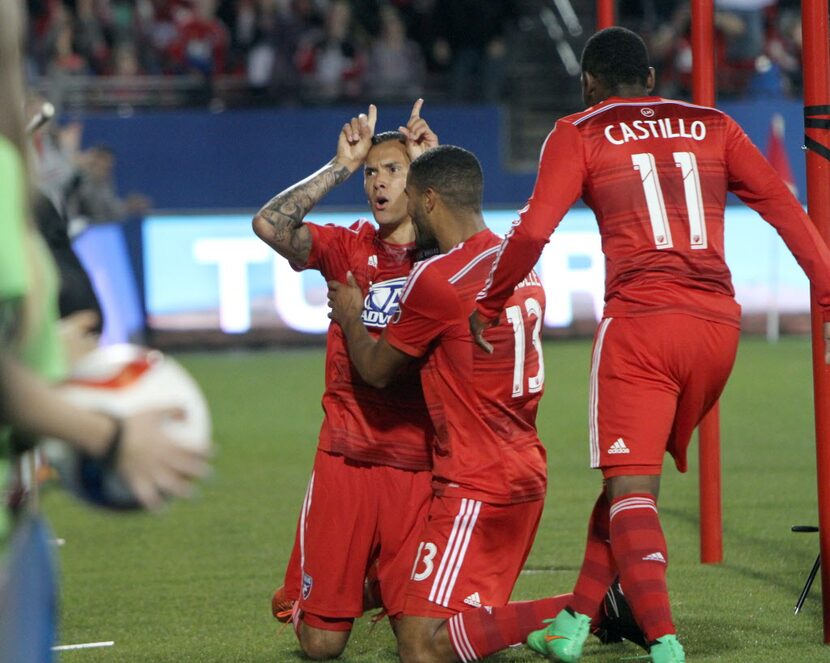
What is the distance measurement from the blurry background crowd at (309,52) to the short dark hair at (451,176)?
1450 cm

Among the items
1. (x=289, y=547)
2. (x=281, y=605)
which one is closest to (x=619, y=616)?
(x=281, y=605)

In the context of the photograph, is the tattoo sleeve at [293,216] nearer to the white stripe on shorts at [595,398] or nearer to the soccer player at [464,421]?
the soccer player at [464,421]

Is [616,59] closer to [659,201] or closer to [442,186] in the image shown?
[659,201]

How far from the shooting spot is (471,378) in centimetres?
474

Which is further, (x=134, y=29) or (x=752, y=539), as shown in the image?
(x=134, y=29)

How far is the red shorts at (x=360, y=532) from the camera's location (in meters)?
5.29

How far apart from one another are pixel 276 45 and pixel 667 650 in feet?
52.9

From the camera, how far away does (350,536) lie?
17.5ft

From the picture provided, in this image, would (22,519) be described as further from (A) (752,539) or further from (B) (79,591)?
(A) (752,539)

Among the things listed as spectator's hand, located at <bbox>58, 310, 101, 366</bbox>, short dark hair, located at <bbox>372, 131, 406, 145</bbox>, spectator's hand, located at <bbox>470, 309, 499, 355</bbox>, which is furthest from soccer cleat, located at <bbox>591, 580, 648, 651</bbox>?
spectator's hand, located at <bbox>58, 310, 101, 366</bbox>

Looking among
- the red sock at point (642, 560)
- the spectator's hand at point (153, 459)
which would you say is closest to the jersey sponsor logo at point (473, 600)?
the red sock at point (642, 560)

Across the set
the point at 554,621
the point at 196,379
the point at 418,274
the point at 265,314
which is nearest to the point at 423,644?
the point at 554,621

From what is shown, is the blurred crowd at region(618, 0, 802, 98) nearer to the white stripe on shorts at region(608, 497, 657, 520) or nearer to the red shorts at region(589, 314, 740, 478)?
the red shorts at region(589, 314, 740, 478)

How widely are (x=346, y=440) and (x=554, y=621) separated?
1.09 meters
